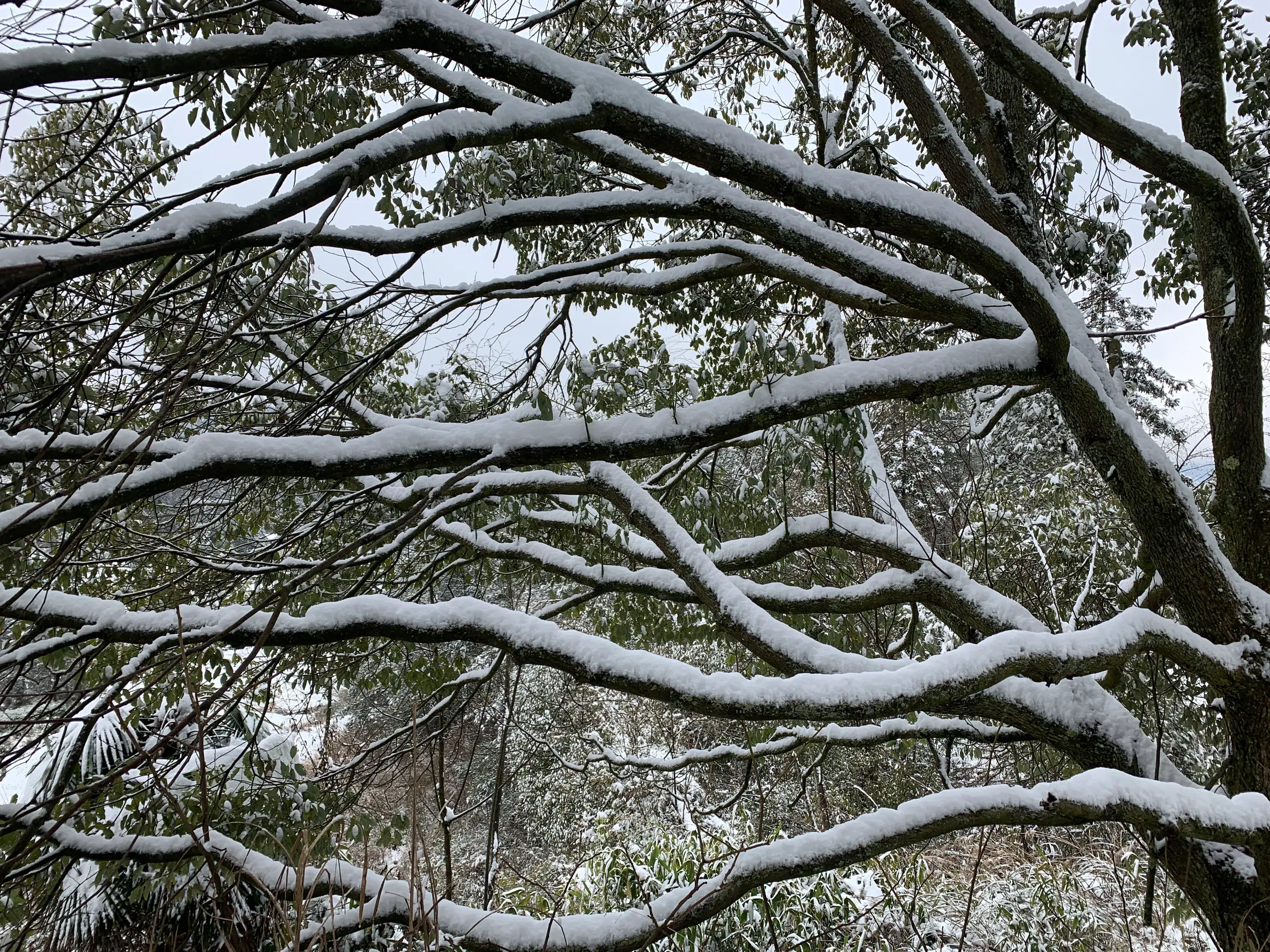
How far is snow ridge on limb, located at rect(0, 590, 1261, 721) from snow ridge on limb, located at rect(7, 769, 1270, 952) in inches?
14.5

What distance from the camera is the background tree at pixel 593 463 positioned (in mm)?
1792

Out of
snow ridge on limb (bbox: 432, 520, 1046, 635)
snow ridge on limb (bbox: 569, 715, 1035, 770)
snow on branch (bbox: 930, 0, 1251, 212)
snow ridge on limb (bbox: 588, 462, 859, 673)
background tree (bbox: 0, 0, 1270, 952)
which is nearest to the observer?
background tree (bbox: 0, 0, 1270, 952)

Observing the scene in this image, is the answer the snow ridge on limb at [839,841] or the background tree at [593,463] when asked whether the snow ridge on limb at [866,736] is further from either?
the snow ridge on limb at [839,841]

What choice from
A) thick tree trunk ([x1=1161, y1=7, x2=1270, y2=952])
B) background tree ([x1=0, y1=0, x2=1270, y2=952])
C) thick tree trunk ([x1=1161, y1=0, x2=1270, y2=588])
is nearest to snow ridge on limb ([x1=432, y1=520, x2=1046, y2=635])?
background tree ([x1=0, y1=0, x2=1270, y2=952])

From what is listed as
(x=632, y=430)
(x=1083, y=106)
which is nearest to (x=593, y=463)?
(x=632, y=430)

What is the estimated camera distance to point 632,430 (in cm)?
256

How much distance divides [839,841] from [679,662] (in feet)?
2.67

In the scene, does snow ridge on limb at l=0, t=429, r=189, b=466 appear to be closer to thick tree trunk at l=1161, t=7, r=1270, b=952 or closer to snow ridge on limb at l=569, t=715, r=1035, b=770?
snow ridge on limb at l=569, t=715, r=1035, b=770

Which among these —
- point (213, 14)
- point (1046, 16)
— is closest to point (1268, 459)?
point (1046, 16)

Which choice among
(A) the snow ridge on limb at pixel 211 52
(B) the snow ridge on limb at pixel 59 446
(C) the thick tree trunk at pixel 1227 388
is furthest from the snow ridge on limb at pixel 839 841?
(A) the snow ridge on limb at pixel 211 52

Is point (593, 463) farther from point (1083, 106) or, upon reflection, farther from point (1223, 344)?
point (1223, 344)

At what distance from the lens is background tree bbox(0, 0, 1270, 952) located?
1792 millimetres

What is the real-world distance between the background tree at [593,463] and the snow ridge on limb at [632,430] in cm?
2

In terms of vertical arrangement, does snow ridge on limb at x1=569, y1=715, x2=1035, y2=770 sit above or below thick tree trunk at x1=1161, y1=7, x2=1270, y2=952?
below
